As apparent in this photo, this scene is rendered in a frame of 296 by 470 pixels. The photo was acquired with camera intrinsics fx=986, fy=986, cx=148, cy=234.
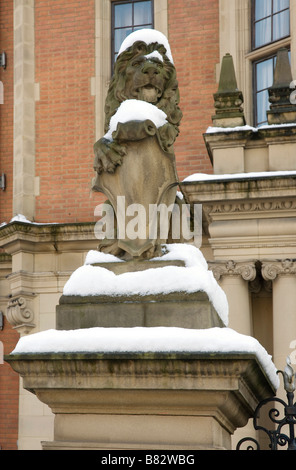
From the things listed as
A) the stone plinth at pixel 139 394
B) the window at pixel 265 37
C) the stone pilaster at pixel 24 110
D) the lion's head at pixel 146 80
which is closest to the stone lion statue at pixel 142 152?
the lion's head at pixel 146 80

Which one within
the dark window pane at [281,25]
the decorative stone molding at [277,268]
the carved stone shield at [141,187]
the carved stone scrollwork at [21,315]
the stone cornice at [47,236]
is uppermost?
the dark window pane at [281,25]

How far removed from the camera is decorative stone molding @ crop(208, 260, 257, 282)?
538 inches

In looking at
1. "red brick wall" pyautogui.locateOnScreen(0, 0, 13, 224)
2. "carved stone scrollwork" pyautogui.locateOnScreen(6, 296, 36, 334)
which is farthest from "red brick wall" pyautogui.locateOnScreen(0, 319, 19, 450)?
"red brick wall" pyautogui.locateOnScreen(0, 0, 13, 224)

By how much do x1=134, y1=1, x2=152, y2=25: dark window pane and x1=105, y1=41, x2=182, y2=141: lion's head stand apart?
12421mm

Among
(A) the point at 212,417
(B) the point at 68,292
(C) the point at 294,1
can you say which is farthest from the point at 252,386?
(C) the point at 294,1

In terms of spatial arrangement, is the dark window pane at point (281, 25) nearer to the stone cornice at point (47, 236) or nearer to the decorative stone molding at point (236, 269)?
the stone cornice at point (47, 236)

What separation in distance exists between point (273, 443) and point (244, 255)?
26.9 ft

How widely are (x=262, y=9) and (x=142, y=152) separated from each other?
11548mm

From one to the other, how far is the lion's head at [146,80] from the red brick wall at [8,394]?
12.2 m

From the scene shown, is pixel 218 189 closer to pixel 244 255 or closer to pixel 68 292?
pixel 244 255

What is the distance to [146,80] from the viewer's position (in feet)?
19.2

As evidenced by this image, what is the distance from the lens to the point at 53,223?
55.6 ft

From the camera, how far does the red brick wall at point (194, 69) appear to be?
1695 centimetres

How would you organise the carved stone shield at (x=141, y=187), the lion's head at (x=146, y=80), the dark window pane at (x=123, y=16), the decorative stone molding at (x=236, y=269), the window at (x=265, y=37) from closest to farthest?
the carved stone shield at (x=141, y=187) < the lion's head at (x=146, y=80) < the decorative stone molding at (x=236, y=269) < the window at (x=265, y=37) < the dark window pane at (x=123, y=16)
